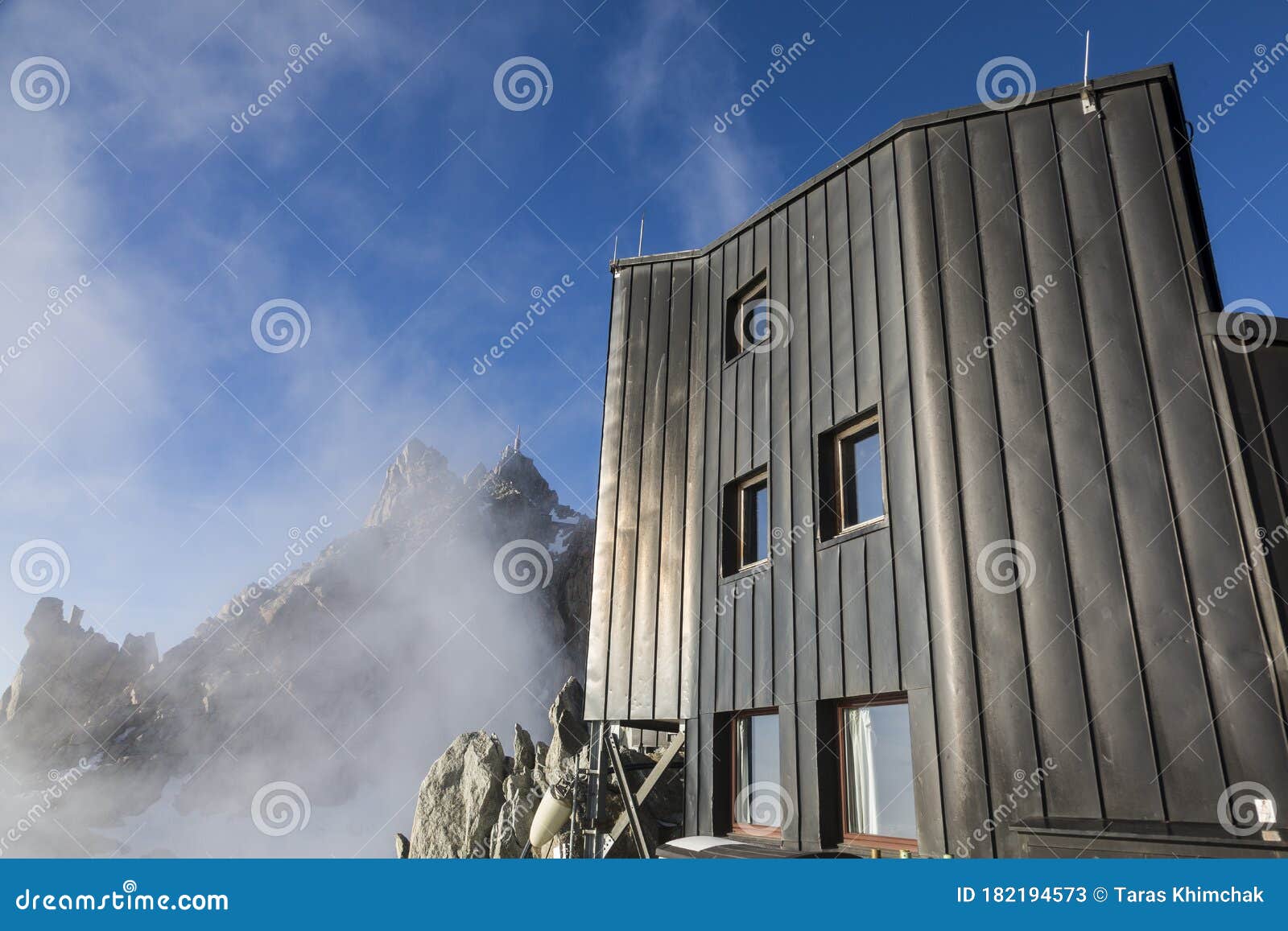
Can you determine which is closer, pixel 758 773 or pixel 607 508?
pixel 758 773

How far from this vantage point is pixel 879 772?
22.5 ft

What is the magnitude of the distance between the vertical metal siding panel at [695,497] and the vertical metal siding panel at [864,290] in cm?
269

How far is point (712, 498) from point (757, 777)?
11.1 feet

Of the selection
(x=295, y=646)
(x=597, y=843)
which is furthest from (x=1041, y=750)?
(x=295, y=646)

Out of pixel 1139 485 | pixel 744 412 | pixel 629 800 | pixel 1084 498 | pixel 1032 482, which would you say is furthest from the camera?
pixel 744 412

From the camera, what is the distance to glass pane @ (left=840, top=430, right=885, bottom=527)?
305 inches

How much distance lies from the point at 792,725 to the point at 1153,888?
546cm

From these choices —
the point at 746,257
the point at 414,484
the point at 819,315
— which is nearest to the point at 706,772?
the point at 819,315

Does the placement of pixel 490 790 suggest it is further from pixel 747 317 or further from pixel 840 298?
pixel 840 298

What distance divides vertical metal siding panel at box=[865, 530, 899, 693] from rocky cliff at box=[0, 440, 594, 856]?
53.0 metres

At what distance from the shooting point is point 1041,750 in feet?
18.9

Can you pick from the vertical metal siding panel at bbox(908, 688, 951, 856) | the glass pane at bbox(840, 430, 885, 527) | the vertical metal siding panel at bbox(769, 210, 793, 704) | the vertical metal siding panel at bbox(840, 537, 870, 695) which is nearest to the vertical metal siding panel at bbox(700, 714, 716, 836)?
the vertical metal siding panel at bbox(769, 210, 793, 704)

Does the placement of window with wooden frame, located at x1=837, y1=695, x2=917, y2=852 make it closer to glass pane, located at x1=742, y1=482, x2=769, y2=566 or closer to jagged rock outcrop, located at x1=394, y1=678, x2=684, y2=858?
glass pane, located at x1=742, y1=482, x2=769, y2=566

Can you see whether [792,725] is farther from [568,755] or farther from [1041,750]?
[568,755]
